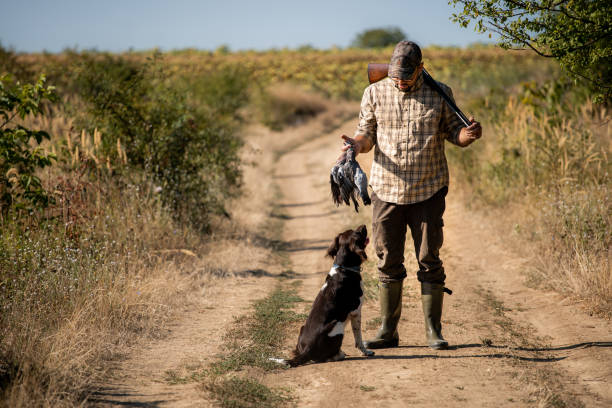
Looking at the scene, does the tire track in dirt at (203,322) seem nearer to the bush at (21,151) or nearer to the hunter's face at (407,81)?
the bush at (21,151)

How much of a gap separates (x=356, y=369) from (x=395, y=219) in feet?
4.06

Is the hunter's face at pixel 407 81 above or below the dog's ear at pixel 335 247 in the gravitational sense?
above

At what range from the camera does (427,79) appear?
4.46m

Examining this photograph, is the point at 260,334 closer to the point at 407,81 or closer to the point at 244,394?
the point at 244,394

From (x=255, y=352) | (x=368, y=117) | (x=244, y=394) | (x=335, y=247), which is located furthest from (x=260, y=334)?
(x=368, y=117)

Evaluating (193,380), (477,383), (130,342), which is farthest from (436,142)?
(130,342)

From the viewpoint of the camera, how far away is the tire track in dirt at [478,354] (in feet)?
12.4

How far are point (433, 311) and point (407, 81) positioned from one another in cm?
190

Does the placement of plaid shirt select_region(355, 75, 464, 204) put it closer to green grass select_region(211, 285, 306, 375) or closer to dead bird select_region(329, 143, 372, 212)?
dead bird select_region(329, 143, 372, 212)

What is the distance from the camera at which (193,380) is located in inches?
162

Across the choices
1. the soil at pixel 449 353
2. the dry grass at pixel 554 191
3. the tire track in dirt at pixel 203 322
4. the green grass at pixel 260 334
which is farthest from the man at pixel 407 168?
the dry grass at pixel 554 191

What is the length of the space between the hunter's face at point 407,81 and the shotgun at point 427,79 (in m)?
0.14

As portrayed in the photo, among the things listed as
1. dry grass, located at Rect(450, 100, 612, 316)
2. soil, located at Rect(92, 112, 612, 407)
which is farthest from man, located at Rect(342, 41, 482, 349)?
dry grass, located at Rect(450, 100, 612, 316)

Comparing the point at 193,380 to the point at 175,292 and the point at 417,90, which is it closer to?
the point at 175,292
